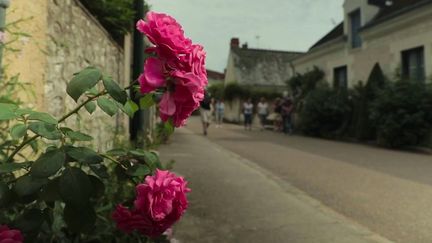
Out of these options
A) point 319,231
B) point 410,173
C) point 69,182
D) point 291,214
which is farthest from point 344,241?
point 410,173

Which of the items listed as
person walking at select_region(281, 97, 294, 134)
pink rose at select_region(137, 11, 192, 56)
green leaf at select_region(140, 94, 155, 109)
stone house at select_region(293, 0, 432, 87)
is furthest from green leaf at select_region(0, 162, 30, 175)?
person walking at select_region(281, 97, 294, 134)

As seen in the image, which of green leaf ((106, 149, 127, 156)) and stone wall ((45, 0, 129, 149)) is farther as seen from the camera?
stone wall ((45, 0, 129, 149))

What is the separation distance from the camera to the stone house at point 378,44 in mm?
16562

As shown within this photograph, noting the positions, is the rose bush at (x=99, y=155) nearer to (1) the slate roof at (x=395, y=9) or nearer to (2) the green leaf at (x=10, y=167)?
(2) the green leaf at (x=10, y=167)

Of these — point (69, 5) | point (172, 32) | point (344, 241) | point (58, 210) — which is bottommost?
point (344, 241)

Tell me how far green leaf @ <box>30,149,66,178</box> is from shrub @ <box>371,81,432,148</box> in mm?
14519

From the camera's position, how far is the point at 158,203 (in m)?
1.75

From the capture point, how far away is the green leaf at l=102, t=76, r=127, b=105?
1.62 meters

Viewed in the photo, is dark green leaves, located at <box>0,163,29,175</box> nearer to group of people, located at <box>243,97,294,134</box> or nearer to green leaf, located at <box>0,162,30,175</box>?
green leaf, located at <box>0,162,30,175</box>

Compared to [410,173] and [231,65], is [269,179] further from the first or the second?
Answer: [231,65]

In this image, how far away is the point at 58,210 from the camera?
2.37 metres

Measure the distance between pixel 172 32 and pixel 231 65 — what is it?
4986 centimetres

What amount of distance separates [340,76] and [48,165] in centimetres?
2262

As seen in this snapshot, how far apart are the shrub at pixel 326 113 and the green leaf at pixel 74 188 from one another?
1867cm
